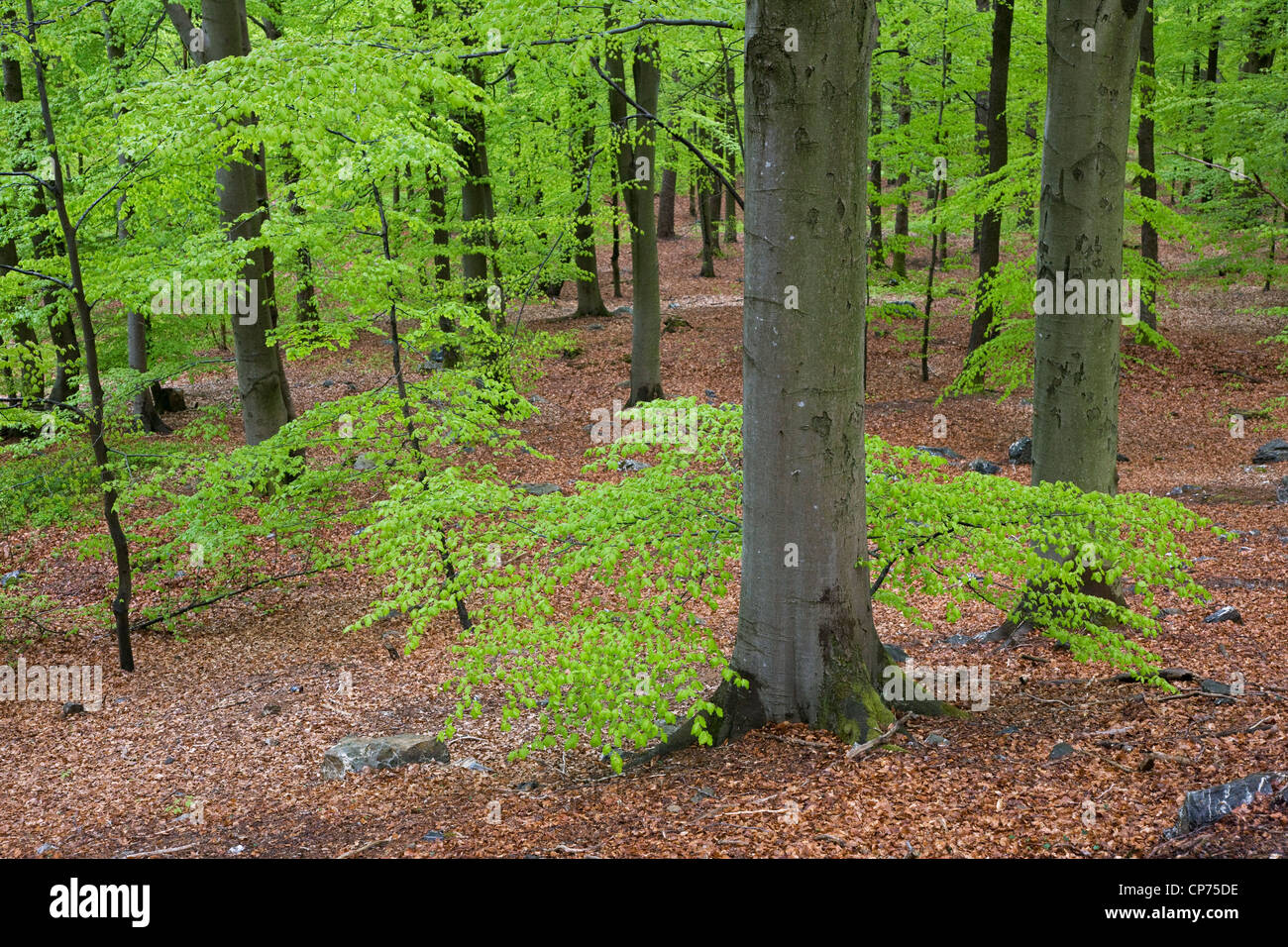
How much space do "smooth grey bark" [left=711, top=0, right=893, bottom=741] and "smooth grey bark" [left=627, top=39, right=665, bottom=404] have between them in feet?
33.3

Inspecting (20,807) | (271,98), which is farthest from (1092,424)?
(20,807)

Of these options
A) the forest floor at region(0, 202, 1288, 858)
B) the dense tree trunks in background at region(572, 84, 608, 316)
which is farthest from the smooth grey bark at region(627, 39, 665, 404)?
the forest floor at region(0, 202, 1288, 858)

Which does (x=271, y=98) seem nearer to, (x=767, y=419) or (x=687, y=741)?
(x=767, y=419)

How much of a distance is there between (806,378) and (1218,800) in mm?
2411

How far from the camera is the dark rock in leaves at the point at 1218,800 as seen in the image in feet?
11.5

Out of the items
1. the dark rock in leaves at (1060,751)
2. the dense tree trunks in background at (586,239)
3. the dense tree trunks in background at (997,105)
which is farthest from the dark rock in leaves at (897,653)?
the dense tree trunks in background at (586,239)

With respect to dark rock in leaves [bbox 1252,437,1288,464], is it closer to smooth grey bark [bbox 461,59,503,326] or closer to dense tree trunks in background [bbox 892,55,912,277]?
dense tree trunks in background [bbox 892,55,912,277]

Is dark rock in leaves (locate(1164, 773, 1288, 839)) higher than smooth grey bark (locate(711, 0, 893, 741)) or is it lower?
lower

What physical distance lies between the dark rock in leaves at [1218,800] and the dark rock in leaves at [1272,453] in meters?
10.5

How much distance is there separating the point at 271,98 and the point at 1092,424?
18.4 ft

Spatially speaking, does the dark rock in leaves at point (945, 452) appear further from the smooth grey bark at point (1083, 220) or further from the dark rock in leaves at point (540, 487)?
the smooth grey bark at point (1083, 220)

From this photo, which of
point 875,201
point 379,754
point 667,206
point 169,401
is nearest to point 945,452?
point 875,201

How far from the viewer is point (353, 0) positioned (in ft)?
39.0

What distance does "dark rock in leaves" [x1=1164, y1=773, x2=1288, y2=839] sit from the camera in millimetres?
3496
